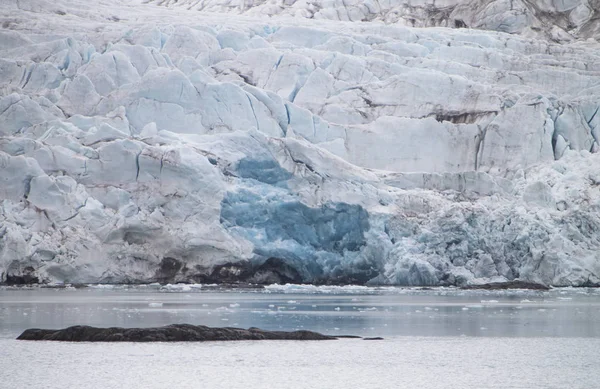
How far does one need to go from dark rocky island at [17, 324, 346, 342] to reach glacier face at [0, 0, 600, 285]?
26.7 feet

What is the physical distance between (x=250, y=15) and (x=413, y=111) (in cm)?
1057

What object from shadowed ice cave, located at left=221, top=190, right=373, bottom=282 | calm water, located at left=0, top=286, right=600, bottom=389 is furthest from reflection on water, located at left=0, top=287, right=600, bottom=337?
shadowed ice cave, located at left=221, top=190, right=373, bottom=282

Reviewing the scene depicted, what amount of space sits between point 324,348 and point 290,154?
432 inches

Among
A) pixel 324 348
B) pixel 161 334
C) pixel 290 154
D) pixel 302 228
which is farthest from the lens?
pixel 290 154

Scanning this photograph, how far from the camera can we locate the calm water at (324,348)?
8562 millimetres

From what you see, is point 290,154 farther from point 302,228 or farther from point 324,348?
point 324,348

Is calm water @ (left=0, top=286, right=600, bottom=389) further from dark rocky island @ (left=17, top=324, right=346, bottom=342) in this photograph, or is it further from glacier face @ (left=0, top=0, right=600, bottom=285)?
glacier face @ (left=0, top=0, right=600, bottom=285)

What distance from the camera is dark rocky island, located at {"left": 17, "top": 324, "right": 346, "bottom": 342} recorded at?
10914 millimetres

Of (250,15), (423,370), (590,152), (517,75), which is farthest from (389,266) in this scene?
(250,15)

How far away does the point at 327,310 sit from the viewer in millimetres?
15766

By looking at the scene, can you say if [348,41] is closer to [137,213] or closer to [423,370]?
[137,213]

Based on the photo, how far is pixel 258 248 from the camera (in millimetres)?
20094

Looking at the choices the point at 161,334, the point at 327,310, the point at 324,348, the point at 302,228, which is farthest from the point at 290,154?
the point at 324,348

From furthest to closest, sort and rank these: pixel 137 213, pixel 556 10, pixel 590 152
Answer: pixel 556 10, pixel 590 152, pixel 137 213
